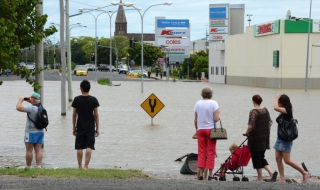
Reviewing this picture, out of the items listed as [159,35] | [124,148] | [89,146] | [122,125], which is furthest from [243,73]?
[89,146]

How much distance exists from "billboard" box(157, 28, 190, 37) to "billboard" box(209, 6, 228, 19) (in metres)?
22.6

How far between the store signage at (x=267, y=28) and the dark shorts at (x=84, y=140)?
61735 mm

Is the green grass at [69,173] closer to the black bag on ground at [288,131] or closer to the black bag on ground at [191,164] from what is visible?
the black bag on ground at [191,164]

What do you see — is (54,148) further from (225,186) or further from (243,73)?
(243,73)

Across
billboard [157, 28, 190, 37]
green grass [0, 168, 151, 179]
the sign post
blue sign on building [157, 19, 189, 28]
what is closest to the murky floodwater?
the sign post

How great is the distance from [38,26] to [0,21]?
5.36ft

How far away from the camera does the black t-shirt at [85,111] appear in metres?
12.2

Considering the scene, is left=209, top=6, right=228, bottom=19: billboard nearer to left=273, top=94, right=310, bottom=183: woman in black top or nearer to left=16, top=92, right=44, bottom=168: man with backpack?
left=16, top=92, right=44, bottom=168: man with backpack

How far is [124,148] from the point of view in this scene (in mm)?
17953

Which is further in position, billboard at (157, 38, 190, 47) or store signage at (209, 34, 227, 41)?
billboard at (157, 38, 190, 47)

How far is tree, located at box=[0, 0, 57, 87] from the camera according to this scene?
46.7 feet

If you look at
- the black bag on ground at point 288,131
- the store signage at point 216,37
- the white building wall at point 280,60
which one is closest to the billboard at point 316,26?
the white building wall at point 280,60

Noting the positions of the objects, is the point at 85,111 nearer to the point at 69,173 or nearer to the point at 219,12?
the point at 69,173

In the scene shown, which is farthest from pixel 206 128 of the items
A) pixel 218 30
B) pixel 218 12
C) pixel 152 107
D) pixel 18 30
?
pixel 218 12
